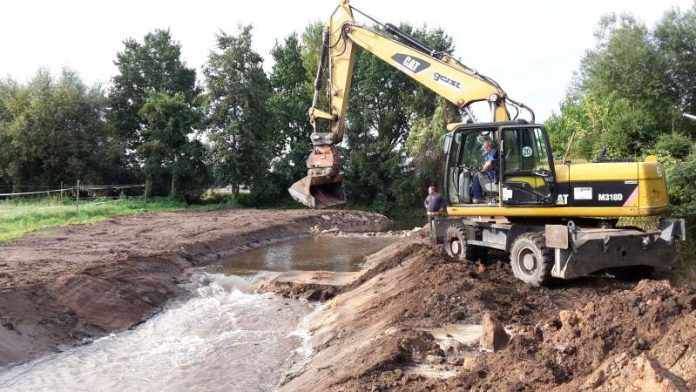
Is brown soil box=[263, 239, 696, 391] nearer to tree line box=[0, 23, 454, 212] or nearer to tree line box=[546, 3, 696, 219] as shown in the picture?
tree line box=[546, 3, 696, 219]

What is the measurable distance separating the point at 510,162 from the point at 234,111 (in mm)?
28242

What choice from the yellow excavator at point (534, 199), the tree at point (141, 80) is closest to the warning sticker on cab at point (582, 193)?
the yellow excavator at point (534, 199)

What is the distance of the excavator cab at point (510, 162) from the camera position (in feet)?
32.5

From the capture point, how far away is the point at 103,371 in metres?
8.10

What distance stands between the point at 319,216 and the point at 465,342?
77.2 feet

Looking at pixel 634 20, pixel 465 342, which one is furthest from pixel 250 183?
pixel 465 342

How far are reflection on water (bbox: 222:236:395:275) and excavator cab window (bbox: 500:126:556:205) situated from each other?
6.36 m

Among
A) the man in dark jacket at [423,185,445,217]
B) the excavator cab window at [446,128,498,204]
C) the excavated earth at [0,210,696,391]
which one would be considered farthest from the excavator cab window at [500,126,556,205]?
the man in dark jacket at [423,185,445,217]

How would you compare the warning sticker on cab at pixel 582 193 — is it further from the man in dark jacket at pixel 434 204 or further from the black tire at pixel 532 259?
the man in dark jacket at pixel 434 204

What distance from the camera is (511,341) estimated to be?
5855mm

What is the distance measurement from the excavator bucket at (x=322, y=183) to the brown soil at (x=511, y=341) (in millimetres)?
3015

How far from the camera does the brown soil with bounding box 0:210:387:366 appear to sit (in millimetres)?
9180

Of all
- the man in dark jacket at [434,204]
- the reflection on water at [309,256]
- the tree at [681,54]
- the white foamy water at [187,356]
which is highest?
the tree at [681,54]

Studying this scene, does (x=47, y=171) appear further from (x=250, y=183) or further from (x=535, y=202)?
(x=535, y=202)
